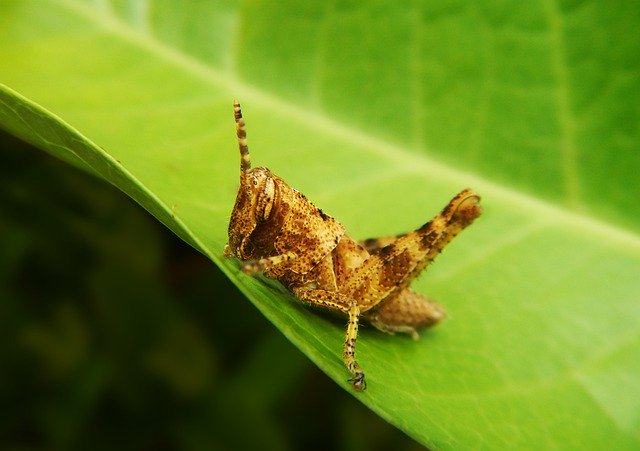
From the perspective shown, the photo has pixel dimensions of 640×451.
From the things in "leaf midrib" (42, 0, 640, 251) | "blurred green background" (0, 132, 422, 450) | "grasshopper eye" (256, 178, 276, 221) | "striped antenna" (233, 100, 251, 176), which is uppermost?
"leaf midrib" (42, 0, 640, 251)

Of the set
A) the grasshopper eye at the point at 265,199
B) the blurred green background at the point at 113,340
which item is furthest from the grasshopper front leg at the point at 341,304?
the blurred green background at the point at 113,340

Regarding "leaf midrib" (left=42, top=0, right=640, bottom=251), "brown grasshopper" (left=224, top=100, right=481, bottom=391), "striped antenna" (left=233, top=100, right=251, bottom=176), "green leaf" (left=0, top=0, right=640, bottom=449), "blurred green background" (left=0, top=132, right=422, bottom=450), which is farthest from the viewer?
"blurred green background" (left=0, top=132, right=422, bottom=450)

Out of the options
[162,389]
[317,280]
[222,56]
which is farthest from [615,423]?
[162,389]

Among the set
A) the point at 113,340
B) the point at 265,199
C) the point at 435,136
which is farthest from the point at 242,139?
the point at 113,340

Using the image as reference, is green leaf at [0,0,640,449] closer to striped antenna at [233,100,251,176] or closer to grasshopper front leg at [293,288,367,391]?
grasshopper front leg at [293,288,367,391]

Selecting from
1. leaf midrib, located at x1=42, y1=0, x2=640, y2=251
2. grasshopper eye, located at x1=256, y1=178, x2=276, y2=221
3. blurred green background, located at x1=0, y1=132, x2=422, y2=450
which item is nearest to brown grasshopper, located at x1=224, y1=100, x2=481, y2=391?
grasshopper eye, located at x1=256, y1=178, x2=276, y2=221

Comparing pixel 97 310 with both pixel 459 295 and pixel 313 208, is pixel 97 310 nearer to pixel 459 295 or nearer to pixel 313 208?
pixel 313 208
